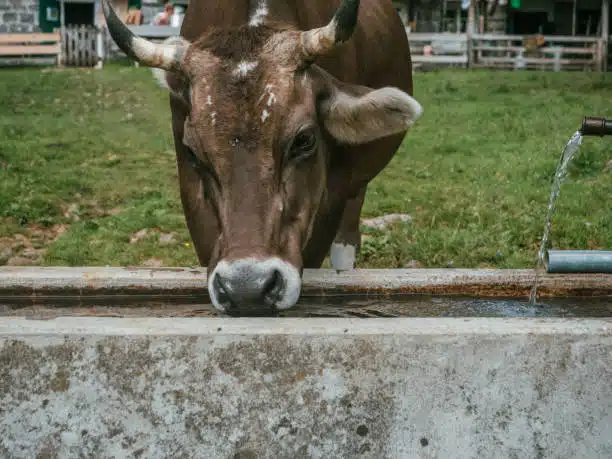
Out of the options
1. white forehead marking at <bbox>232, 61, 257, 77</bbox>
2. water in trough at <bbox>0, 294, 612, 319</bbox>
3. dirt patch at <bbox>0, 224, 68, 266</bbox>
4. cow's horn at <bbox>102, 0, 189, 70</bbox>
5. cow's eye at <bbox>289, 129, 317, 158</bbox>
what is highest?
cow's horn at <bbox>102, 0, 189, 70</bbox>

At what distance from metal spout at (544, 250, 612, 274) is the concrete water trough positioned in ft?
2.97

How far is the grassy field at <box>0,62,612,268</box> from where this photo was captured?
614cm

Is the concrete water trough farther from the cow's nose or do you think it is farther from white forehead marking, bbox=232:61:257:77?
white forehead marking, bbox=232:61:257:77

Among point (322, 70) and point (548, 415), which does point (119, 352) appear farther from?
point (322, 70)

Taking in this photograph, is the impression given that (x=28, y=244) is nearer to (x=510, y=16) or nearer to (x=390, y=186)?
(x=390, y=186)

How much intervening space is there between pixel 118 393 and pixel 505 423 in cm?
108

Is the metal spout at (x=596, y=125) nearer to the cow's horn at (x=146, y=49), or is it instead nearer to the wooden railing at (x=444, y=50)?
the cow's horn at (x=146, y=49)

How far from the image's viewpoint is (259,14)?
3.77m

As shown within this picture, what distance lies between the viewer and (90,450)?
2.44 metres

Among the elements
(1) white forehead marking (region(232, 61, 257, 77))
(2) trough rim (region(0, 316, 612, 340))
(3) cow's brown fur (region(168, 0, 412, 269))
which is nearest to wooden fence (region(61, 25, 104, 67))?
(3) cow's brown fur (region(168, 0, 412, 269))

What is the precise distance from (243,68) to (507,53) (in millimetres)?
23703

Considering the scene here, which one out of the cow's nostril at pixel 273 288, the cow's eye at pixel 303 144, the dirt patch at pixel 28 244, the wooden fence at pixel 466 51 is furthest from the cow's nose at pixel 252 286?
the wooden fence at pixel 466 51

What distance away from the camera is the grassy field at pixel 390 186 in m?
6.14

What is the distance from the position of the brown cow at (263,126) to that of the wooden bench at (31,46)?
20085mm
